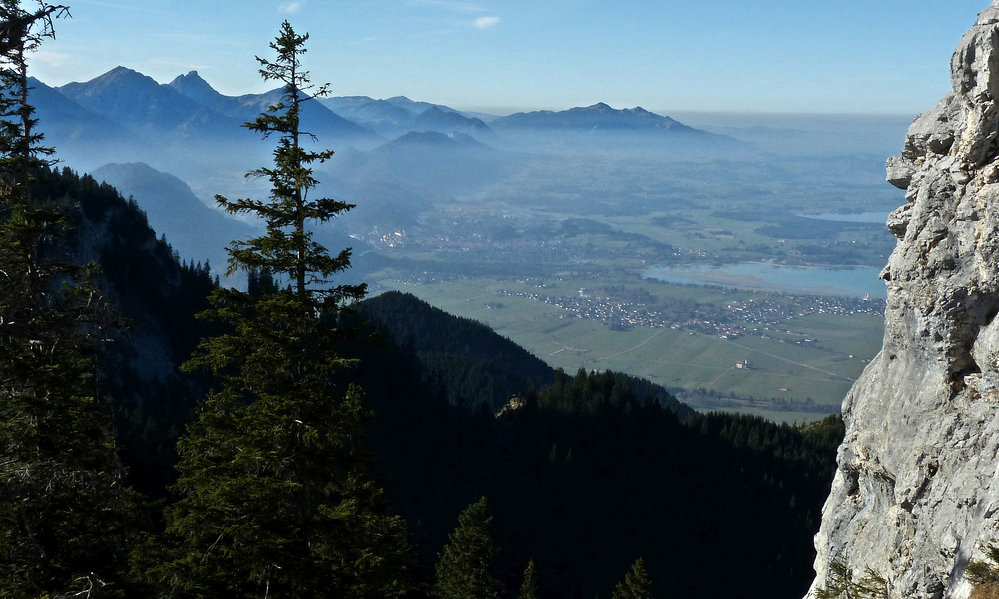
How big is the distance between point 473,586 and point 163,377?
81.2m

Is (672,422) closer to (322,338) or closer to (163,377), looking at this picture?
(163,377)

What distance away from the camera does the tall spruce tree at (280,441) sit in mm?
15508

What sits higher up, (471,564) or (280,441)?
(280,441)

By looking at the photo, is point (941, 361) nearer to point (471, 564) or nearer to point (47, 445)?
point (47, 445)

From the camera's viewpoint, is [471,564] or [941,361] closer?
[941,361]

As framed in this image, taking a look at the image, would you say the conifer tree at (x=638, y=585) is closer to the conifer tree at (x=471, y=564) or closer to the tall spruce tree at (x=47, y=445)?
the conifer tree at (x=471, y=564)

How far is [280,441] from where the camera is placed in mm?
15812

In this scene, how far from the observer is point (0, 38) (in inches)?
487

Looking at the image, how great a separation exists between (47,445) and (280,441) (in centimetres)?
501

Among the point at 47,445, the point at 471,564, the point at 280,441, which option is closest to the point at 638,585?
the point at 471,564

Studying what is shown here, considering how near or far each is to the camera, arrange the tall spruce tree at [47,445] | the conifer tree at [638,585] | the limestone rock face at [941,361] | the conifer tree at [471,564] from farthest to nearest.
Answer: the conifer tree at [638,585]
the conifer tree at [471,564]
the tall spruce tree at [47,445]
the limestone rock face at [941,361]

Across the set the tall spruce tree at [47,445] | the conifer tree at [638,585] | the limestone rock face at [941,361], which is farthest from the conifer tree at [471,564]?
the limestone rock face at [941,361]

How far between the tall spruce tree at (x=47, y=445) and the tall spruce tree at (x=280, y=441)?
1685mm

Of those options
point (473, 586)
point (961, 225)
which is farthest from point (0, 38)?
point (473, 586)
